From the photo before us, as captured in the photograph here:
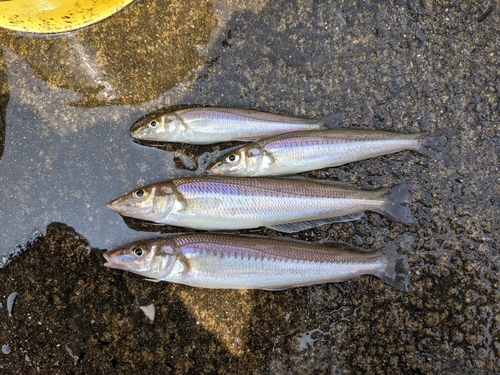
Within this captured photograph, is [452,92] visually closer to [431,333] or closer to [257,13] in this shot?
[257,13]

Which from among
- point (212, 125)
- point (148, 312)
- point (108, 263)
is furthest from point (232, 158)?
point (148, 312)

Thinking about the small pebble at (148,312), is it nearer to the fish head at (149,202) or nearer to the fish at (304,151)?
the fish head at (149,202)

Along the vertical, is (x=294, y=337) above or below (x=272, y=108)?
below

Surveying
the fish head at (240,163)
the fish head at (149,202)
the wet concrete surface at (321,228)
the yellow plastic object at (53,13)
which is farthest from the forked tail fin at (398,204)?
the yellow plastic object at (53,13)

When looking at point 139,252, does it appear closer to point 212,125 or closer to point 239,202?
point 239,202

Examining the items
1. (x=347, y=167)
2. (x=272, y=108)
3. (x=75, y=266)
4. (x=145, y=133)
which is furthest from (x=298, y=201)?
(x=75, y=266)
